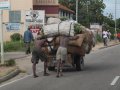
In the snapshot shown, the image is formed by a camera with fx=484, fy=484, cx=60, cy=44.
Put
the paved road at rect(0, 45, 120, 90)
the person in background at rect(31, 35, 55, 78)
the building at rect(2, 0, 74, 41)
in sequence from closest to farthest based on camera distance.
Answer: the paved road at rect(0, 45, 120, 90) → the person in background at rect(31, 35, 55, 78) → the building at rect(2, 0, 74, 41)

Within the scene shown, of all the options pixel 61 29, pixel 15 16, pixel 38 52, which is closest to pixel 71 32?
pixel 61 29

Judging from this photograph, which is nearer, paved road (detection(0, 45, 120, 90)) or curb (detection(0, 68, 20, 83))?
paved road (detection(0, 45, 120, 90))

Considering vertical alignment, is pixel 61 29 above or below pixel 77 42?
above

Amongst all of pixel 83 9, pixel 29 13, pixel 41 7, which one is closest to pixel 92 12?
pixel 83 9

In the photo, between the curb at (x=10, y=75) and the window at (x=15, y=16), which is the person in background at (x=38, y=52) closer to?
the curb at (x=10, y=75)

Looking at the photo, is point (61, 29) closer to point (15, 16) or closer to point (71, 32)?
point (71, 32)

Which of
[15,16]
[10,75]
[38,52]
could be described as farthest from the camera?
[15,16]

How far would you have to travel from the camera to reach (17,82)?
58.0 ft

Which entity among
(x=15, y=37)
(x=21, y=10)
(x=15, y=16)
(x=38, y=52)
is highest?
(x=21, y=10)

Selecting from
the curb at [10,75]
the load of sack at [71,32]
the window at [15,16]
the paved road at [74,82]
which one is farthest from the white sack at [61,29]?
the window at [15,16]

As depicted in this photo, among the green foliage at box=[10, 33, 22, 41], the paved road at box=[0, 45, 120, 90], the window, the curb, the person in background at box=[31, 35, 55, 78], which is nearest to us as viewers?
the paved road at box=[0, 45, 120, 90]

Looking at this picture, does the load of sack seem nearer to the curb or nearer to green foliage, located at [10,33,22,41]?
the curb

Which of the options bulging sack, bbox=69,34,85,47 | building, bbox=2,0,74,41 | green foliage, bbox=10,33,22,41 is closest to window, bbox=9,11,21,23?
building, bbox=2,0,74,41

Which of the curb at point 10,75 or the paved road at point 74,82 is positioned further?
the curb at point 10,75
